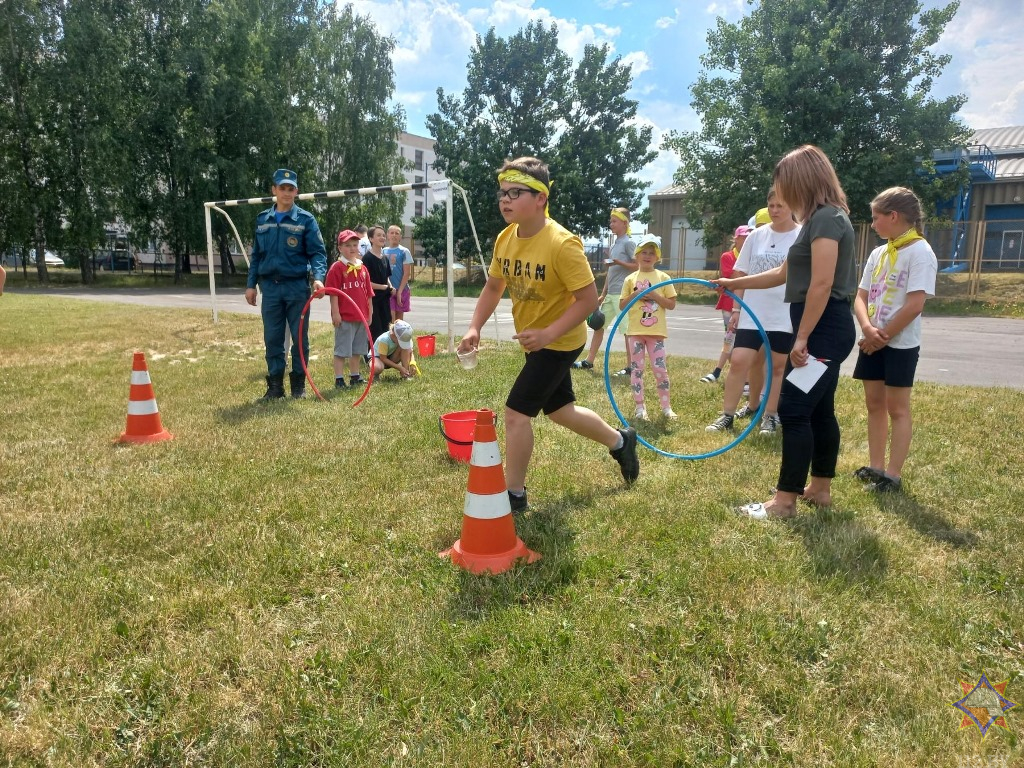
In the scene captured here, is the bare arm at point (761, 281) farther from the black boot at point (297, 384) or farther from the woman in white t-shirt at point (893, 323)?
the black boot at point (297, 384)

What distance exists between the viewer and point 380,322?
9.31 meters

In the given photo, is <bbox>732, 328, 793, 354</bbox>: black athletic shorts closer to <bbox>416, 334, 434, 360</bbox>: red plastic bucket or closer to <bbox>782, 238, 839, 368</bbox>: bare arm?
<bbox>782, 238, 839, 368</bbox>: bare arm

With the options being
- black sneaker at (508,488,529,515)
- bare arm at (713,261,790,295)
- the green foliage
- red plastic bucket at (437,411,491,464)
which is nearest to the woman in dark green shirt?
bare arm at (713,261,790,295)

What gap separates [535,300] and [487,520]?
4.26 feet

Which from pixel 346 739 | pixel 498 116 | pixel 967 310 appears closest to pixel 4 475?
pixel 346 739

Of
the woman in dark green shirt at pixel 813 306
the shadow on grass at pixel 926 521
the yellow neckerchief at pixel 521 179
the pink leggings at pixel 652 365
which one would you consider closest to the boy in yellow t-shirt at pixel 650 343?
the pink leggings at pixel 652 365

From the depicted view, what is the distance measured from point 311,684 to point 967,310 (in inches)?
968

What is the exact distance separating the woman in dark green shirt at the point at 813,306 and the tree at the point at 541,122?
33432 mm

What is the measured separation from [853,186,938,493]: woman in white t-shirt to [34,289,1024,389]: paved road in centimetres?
506

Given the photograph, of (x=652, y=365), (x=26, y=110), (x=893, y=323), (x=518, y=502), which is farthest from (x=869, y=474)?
(x=26, y=110)

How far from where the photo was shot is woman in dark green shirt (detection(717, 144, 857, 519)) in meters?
3.55

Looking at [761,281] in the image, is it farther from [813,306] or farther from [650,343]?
[650,343]

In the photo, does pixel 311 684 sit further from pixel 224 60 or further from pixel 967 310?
pixel 224 60

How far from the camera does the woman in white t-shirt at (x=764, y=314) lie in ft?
17.1
